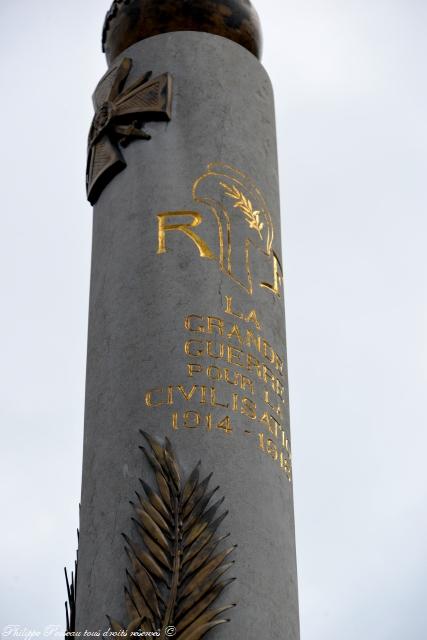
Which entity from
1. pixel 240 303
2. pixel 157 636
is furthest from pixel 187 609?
pixel 240 303

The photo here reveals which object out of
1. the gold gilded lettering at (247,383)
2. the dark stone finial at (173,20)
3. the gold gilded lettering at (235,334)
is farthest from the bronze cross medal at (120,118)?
the gold gilded lettering at (247,383)

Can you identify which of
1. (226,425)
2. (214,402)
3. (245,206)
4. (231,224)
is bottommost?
(226,425)

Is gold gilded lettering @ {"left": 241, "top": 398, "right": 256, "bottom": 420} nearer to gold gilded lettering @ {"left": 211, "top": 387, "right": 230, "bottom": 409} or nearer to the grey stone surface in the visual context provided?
the grey stone surface

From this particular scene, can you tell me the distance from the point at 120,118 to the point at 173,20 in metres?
1.11

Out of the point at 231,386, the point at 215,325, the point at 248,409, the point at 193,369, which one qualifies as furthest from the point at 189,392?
the point at 215,325

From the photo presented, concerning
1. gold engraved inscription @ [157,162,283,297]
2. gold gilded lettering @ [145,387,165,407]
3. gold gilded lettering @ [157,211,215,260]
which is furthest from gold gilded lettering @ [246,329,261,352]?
gold gilded lettering @ [145,387,165,407]

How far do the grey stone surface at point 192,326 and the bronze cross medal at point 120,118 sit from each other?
91 millimetres

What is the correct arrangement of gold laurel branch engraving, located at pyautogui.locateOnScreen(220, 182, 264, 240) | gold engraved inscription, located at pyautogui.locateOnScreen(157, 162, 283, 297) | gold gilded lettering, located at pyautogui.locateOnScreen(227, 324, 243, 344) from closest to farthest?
gold gilded lettering, located at pyautogui.locateOnScreen(227, 324, 243, 344)
gold engraved inscription, located at pyautogui.locateOnScreen(157, 162, 283, 297)
gold laurel branch engraving, located at pyautogui.locateOnScreen(220, 182, 264, 240)

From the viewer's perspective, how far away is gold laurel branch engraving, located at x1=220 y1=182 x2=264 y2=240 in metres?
11.0

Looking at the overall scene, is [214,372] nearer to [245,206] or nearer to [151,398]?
[151,398]

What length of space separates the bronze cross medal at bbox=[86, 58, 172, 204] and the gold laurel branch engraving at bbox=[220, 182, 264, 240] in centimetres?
82

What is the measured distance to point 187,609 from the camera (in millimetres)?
9031

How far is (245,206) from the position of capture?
11047 millimetres

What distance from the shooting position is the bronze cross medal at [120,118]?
11.3 meters
